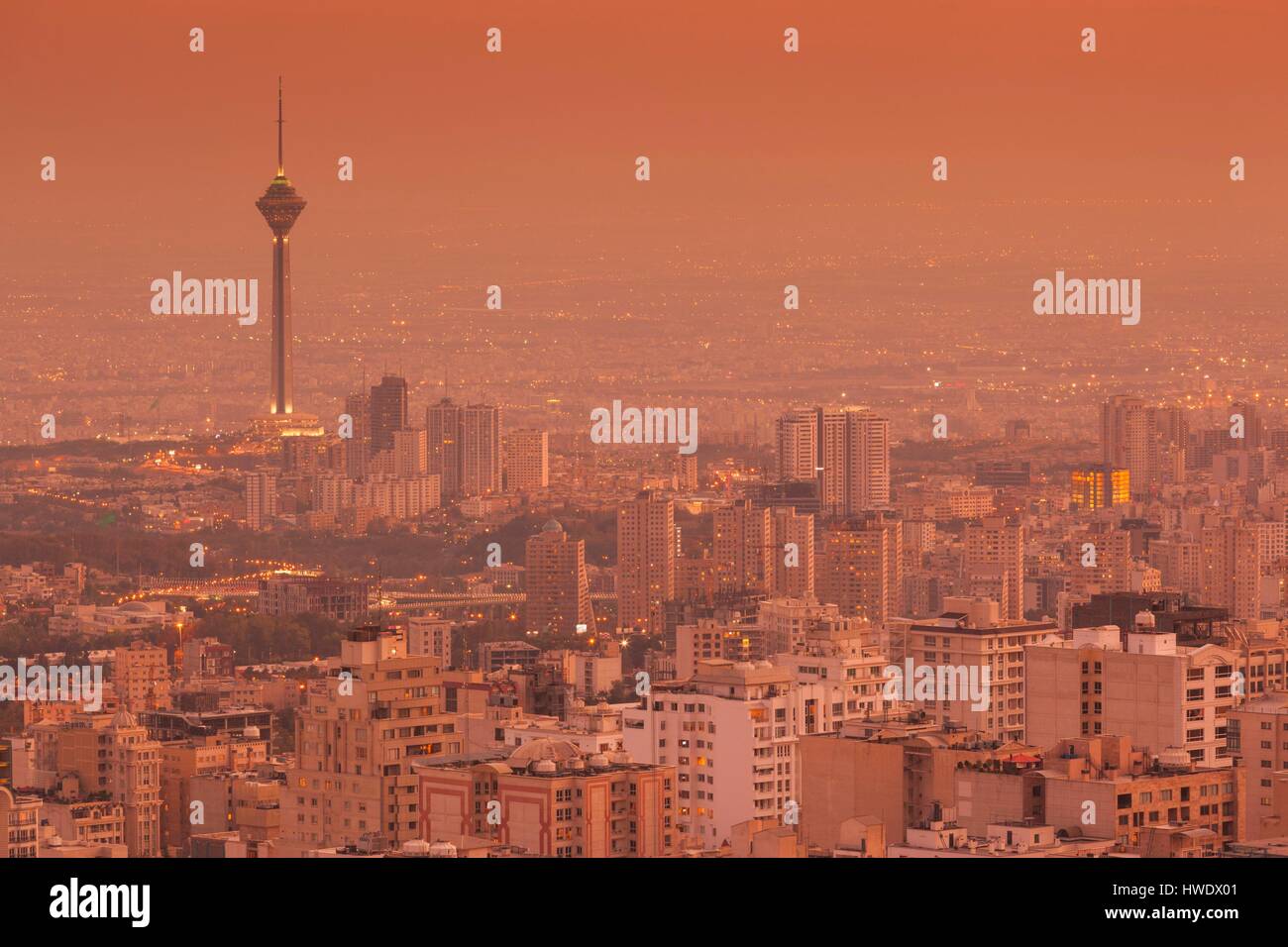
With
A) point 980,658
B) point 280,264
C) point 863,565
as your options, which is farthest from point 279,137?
point 980,658

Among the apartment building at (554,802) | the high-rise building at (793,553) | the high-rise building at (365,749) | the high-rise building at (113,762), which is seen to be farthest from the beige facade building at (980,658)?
the high-rise building at (793,553)

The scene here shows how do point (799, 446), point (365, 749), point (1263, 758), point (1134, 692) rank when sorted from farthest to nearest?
point (799, 446) → point (365, 749) → point (1134, 692) → point (1263, 758)

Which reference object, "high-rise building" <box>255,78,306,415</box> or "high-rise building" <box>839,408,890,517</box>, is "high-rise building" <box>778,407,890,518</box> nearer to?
"high-rise building" <box>839,408,890,517</box>

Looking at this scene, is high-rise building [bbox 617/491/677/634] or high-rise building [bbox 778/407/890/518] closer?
high-rise building [bbox 617/491/677/634]

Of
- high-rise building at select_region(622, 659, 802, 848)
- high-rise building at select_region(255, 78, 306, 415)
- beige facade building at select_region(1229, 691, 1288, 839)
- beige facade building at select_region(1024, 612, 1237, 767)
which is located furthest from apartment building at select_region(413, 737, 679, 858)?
high-rise building at select_region(255, 78, 306, 415)

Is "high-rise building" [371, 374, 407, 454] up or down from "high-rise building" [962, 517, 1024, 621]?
up

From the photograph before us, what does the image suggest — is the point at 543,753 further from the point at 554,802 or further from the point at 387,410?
the point at 387,410

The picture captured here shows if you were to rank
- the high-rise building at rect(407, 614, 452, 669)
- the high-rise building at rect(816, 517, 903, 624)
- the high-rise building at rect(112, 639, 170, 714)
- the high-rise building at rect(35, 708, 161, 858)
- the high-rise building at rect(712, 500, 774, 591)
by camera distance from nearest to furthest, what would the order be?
1. the high-rise building at rect(35, 708, 161, 858)
2. the high-rise building at rect(112, 639, 170, 714)
3. the high-rise building at rect(407, 614, 452, 669)
4. the high-rise building at rect(816, 517, 903, 624)
5. the high-rise building at rect(712, 500, 774, 591)
